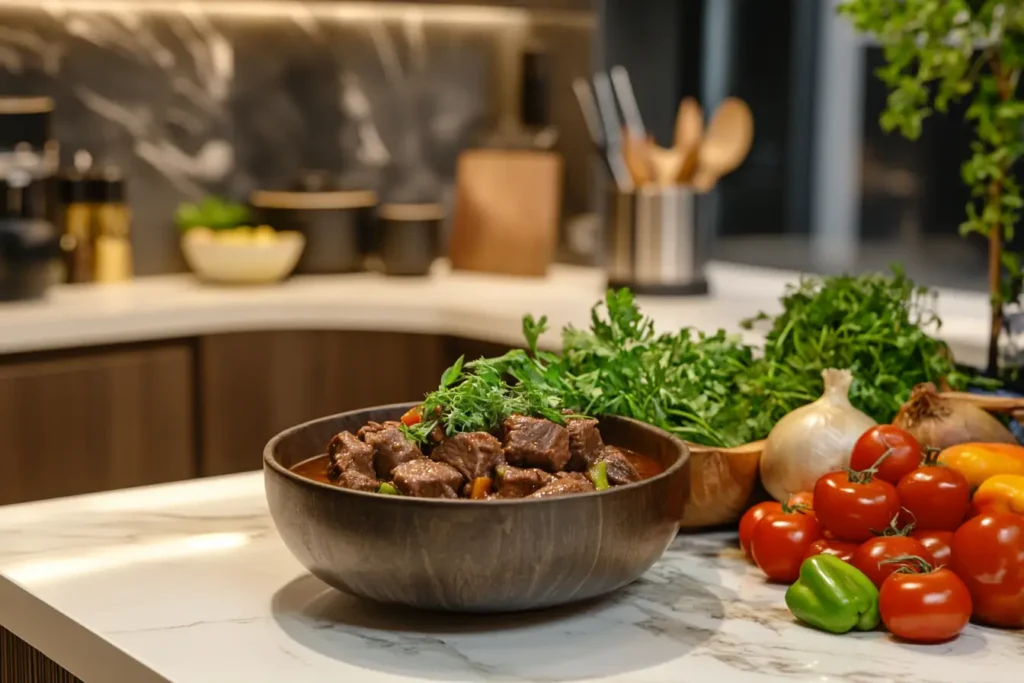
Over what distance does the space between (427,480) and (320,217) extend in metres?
2.47

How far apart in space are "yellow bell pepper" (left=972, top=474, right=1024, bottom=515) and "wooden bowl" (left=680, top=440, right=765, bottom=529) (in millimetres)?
283

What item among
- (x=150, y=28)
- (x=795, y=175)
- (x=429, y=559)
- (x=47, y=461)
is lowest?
(x=47, y=461)

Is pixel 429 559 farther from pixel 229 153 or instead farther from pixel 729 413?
pixel 229 153

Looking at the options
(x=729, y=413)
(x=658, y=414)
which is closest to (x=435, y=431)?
(x=658, y=414)

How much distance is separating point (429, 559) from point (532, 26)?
120 inches

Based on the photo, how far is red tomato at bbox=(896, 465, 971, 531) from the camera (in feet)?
4.56

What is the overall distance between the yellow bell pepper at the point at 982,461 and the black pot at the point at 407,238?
228cm

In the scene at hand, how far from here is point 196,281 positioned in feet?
11.9

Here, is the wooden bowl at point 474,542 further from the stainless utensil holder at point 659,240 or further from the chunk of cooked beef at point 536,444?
the stainless utensil holder at point 659,240

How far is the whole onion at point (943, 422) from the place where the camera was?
1.61 m

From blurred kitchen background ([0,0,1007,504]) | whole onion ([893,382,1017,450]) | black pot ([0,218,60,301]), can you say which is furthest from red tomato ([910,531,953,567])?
Answer: black pot ([0,218,60,301])

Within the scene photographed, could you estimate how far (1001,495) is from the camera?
1.42 meters

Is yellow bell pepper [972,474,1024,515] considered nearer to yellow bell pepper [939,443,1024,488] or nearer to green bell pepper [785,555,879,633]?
yellow bell pepper [939,443,1024,488]

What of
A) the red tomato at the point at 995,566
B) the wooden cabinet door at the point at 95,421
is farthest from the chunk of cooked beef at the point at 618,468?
the wooden cabinet door at the point at 95,421
